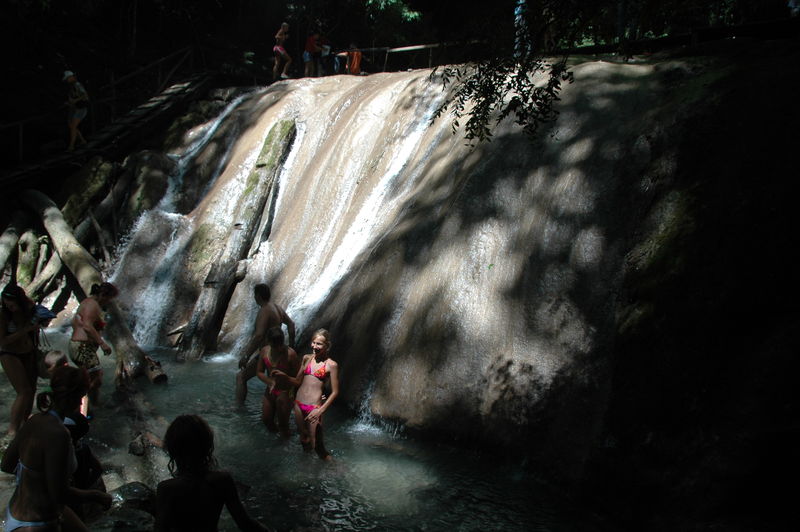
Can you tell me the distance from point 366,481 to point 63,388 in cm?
353

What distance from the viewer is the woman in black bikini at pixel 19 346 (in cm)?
633

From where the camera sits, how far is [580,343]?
6.68 m

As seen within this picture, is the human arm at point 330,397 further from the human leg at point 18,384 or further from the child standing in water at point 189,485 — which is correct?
the child standing in water at point 189,485

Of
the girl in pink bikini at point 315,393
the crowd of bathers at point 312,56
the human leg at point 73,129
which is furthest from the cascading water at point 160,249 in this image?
the girl in pink bikini at point 315,393

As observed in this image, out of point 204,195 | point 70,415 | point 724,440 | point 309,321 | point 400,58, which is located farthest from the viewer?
point 400,58

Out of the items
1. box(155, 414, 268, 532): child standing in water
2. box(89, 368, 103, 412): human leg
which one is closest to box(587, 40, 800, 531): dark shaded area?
box(155, 414, 268, 532): child standing in water

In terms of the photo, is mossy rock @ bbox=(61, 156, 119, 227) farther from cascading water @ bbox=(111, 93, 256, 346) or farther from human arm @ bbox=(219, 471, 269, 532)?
human arm @ bbox=(219, 471, 269, 532)

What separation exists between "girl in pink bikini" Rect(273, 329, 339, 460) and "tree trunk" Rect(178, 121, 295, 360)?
15.4ft

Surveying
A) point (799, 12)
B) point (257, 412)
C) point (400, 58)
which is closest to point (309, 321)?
point (257, 412)

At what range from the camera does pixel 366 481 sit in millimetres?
6535

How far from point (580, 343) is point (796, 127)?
294cm

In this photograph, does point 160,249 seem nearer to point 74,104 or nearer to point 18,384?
point 74,104

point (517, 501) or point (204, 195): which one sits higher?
point (204, 195)

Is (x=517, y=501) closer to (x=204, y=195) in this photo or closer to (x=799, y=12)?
(x=799, y=12)
